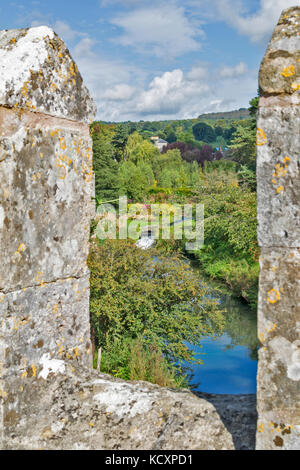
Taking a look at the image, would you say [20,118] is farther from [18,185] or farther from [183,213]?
[183,213]

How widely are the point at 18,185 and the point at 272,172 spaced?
1.28 m

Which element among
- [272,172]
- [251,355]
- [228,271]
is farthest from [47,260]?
[228,271]

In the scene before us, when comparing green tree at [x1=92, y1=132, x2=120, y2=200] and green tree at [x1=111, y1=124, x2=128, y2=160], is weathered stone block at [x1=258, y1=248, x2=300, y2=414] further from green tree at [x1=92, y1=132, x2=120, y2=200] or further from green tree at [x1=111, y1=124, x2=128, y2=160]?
green tree at [x1=111, y1=124, x2=128, y2=160]

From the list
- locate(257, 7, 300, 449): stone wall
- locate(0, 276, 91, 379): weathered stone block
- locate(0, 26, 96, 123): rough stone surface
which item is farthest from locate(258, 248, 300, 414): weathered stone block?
locate(0, 26, 96, 123): rough stone surface

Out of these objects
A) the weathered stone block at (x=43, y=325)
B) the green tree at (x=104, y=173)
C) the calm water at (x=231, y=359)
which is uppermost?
the green tree at (x=104, y=173)

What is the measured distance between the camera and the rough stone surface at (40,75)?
2.45 metres

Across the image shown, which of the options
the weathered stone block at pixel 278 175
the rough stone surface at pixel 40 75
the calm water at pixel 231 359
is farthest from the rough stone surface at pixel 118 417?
the calm water at pixel 231 359

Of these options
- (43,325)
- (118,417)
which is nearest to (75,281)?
(43,325)

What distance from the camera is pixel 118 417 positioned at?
2334 millimetres

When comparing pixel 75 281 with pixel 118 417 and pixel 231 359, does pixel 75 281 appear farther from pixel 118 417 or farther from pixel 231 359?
pixel 231 359

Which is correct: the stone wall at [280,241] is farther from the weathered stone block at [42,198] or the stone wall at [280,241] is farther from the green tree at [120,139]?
the green tree at [120,139]

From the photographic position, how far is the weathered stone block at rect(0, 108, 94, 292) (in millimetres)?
2400

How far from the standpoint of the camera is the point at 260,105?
1.95m

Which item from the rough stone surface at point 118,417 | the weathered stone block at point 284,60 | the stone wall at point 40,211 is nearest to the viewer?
the weathered stone block at point 284,60
